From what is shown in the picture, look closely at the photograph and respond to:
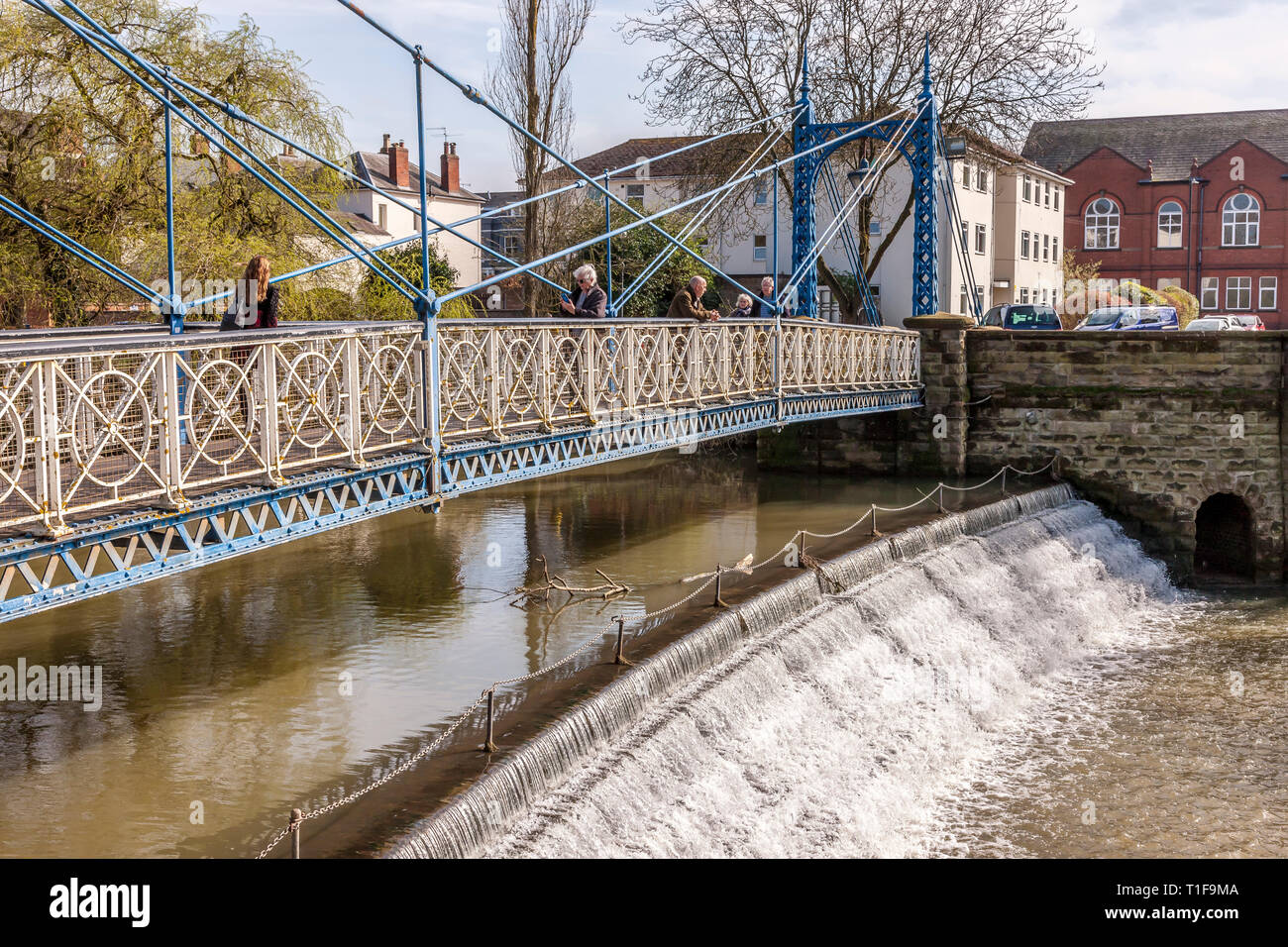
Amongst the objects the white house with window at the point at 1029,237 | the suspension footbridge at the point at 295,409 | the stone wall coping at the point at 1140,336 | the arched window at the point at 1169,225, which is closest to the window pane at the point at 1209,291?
the arched window at the point at 1169,225

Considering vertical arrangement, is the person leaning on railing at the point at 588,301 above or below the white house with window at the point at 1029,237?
below

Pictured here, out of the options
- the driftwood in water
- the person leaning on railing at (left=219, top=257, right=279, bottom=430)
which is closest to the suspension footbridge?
the person leaning on railing at (left=219, top=257, right=279, bottom=430)

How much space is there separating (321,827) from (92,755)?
97.9 inches

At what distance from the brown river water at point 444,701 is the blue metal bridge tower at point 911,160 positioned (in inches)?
269

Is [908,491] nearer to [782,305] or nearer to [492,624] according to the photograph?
[782,305]

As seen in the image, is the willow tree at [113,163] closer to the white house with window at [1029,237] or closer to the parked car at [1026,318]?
the parked car at [1026,318]

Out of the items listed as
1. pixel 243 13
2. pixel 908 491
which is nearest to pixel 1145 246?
pixel 908 491

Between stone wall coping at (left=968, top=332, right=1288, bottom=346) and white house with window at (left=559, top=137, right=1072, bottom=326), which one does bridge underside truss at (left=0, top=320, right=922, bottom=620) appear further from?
white house with window at (left=559, top=137, right=1072, bottom=326)

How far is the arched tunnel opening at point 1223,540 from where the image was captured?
2192 centimetres

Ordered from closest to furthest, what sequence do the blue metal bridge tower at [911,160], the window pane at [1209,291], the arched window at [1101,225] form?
the blue metal bridge tower at [911,160]
the window pane at [1209,291]
the arched window at [1101,225]

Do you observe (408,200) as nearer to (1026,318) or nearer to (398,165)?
(398,165)

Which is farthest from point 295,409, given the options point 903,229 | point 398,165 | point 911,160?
point 398,165

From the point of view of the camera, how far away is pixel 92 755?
9.09 metres
